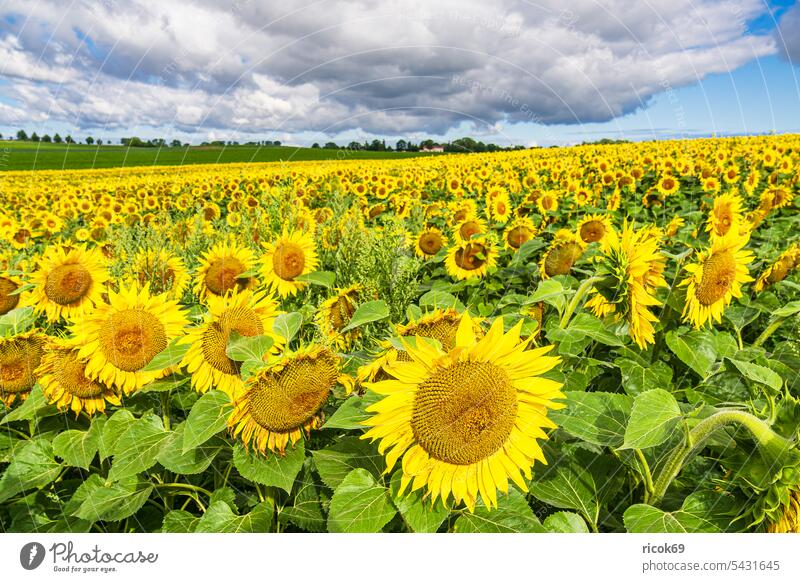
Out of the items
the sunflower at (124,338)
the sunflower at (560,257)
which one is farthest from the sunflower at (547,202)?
the sunflower at (124,338)

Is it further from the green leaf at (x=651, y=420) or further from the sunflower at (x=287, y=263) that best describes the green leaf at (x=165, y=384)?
the green leaf at (x=651, y=420)

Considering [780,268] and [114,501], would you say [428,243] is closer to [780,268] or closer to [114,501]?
[780,268]

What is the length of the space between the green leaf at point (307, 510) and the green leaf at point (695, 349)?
1.66m

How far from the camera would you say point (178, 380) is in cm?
188

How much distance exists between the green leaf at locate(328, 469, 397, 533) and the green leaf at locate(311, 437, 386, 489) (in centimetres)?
9

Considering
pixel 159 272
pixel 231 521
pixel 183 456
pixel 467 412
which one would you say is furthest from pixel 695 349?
pixel 159 272

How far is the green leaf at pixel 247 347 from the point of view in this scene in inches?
60.8

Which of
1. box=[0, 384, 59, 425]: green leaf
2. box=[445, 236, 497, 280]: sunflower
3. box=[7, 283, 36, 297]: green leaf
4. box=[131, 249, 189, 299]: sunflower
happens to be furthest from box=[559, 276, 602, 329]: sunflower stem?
box=[7, 283, 36, 297]: green leaf

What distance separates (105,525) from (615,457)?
191 centimetres

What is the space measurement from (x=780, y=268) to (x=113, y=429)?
409cm

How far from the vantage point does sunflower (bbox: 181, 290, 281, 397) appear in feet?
5.68

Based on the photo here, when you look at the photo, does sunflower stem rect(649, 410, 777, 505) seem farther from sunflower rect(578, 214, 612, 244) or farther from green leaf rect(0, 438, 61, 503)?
sunflower rect(578, 214, 612, 244)
